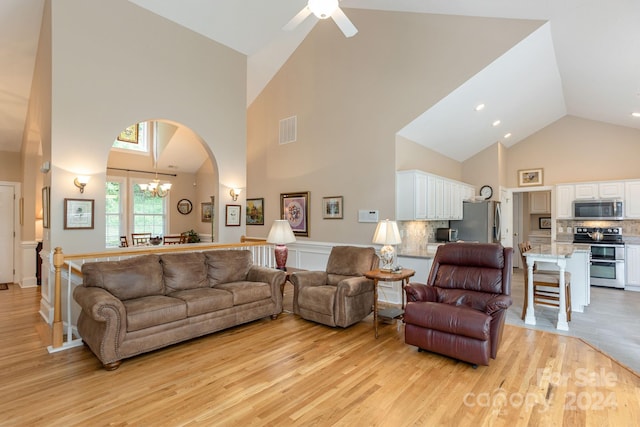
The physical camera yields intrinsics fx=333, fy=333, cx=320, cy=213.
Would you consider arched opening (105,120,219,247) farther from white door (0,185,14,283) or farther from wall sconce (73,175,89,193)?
wall sconce (73,175,89,193)

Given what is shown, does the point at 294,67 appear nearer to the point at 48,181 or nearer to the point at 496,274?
the point at 48,181

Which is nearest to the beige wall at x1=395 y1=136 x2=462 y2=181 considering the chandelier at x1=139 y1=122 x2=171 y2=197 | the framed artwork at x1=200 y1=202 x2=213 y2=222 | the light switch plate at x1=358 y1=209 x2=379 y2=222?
the light switch plate at x1=358 y1=209 x2=379 y2=222

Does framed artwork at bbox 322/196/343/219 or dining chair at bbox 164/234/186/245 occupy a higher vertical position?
framed artwork at bbox 322/196/343/219

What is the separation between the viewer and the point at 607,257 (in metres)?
6.65

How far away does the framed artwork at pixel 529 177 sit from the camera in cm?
794

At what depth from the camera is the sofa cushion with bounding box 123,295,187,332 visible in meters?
3.19

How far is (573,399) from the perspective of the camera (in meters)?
2.57

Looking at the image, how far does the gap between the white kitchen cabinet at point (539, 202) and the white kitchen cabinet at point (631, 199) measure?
2.02m

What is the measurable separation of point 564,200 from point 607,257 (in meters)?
1.44

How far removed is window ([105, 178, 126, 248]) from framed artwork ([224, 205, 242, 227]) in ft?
14.0

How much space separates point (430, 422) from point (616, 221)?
730 cm

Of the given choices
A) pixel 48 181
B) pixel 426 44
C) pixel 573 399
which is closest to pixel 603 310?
pixel 573 399

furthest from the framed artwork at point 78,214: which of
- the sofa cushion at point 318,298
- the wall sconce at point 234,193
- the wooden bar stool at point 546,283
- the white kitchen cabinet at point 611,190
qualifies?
the white kitchen cabinet at point 611,190

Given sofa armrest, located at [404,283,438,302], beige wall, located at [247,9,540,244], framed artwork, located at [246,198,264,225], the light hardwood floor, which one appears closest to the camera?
the light hardwood floor
